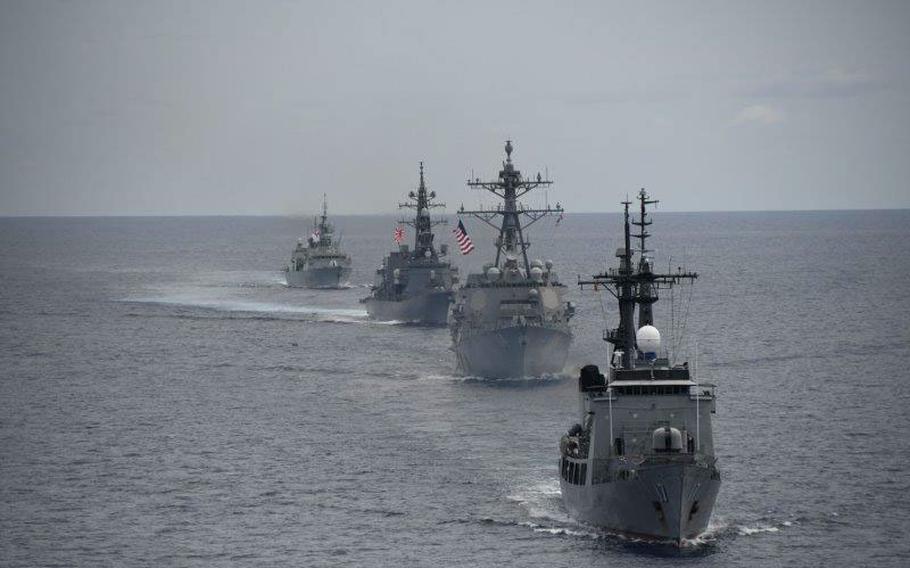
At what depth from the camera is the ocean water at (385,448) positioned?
167 feet

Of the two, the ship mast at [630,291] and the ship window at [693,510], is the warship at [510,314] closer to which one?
the ship mast at [630,291]

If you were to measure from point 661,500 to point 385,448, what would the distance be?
70.4 ft

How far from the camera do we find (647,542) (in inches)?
1975

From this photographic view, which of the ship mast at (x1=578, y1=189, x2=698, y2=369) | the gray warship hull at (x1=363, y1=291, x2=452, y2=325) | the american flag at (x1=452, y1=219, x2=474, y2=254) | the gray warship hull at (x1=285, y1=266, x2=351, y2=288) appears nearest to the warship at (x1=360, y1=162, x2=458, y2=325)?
the gray warship hull at (x1=363, y1=291, x2=452, y2=325)

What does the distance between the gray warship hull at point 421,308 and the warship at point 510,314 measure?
33316 millimetres

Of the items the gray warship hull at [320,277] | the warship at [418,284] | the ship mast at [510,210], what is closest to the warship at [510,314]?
the ship mast at [510,210]

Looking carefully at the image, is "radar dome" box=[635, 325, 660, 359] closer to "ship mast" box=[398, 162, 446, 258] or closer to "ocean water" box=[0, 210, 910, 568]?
"ocean water" box=[0, 210, 910, 568]

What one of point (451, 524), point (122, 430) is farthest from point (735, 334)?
point (451, 524)

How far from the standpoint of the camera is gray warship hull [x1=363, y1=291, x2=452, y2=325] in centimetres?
13312

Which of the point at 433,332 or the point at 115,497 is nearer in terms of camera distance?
the point at 115,497

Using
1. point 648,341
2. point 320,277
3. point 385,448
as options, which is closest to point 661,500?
point 648,341

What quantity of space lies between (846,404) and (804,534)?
92.7ft

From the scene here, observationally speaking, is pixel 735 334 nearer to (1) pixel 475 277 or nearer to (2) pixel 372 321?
(1) pixel 475 277

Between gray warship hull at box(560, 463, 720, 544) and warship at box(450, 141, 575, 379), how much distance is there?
126 ft
